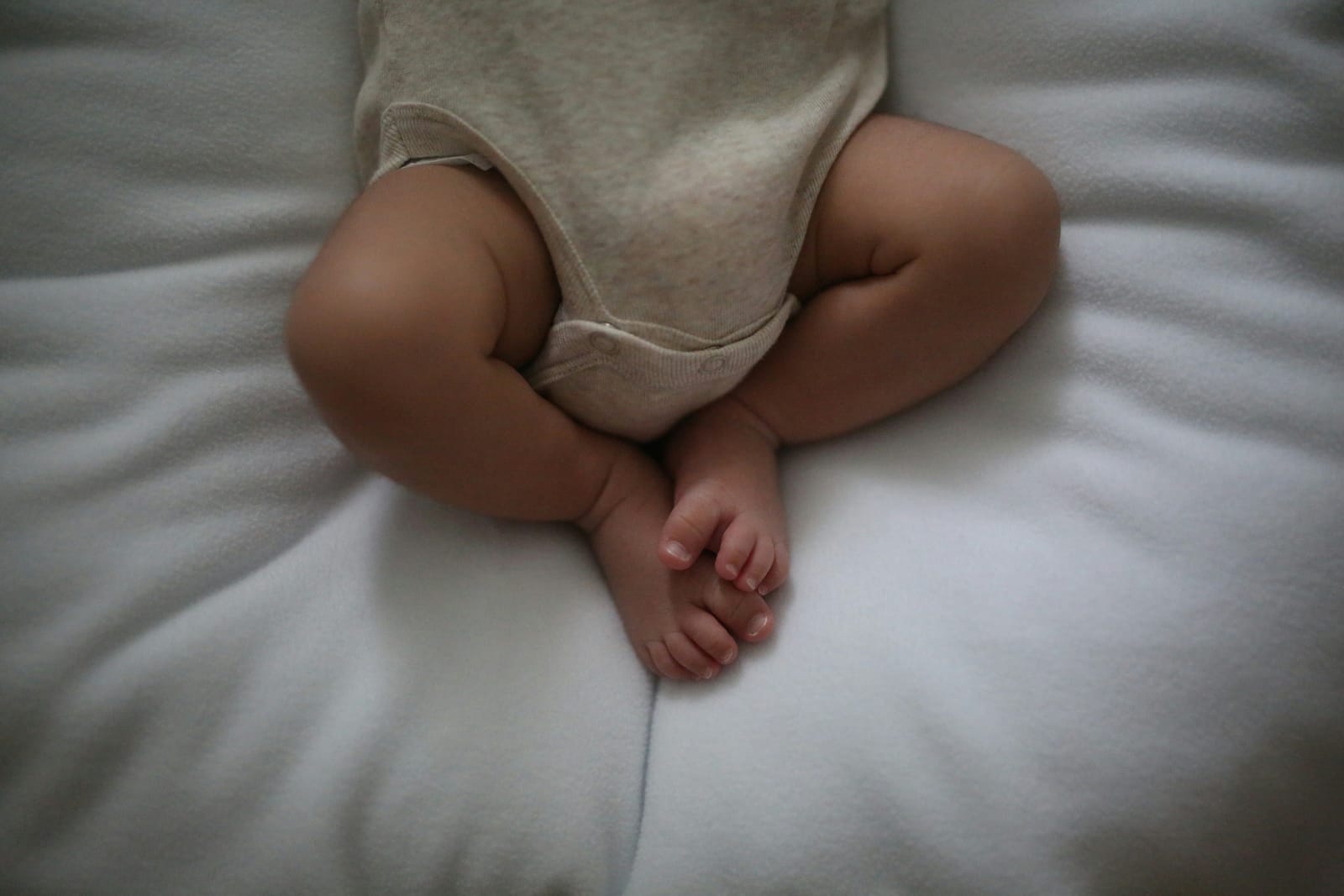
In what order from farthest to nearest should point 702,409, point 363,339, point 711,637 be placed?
point 702,409
point 711,637
point 363,339

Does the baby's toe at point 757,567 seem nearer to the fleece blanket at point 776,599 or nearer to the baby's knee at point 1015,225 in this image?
the fleece blanket at point 776,599

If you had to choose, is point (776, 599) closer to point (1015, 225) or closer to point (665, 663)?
point (665, 663)

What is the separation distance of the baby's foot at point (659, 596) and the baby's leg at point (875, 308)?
3 cm

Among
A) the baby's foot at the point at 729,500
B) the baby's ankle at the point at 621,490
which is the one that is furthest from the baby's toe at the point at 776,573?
the baby's ankle at the point at 621,490

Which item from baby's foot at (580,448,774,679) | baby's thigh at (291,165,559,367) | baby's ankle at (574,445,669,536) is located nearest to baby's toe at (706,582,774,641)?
baby's foot at (580,448,774,679)

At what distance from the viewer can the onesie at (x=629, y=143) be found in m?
0.62

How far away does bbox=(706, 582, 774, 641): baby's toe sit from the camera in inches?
25.6

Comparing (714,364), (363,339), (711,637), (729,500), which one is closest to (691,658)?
(711,637)

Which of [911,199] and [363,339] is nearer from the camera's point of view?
[363,339]

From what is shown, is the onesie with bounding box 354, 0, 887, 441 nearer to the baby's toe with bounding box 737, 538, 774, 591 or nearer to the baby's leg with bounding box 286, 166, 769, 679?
the baby's leg with bounding box 286, 166, 769, 679

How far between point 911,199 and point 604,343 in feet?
0.87

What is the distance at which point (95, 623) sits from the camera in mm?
606

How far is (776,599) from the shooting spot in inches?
26.7

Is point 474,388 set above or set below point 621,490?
above
